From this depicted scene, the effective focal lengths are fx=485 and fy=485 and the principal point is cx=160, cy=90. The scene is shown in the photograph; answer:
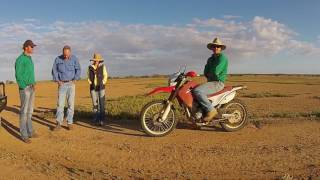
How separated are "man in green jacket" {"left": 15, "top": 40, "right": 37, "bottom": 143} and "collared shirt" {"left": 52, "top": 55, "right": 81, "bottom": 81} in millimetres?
1174

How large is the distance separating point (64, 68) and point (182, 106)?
3.08 meters

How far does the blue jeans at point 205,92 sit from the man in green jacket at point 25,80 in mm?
3564

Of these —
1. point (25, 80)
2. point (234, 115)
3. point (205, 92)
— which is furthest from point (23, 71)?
point (234, 115)

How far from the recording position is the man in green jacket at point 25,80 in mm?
10383

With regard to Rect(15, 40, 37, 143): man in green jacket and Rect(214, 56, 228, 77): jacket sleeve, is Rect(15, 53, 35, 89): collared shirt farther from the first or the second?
Rect(214, 56, 228, 77): jacket sleeve

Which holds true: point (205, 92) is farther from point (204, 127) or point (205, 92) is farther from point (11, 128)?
point (11, 128)

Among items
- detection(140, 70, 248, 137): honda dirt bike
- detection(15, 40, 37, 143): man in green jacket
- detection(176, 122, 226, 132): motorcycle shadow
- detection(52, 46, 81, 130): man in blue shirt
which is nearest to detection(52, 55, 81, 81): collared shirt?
detection(52, 46, 81, 130): man in blue shirt

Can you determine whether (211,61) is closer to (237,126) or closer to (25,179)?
(237,126)

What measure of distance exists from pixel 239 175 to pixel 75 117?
800cm

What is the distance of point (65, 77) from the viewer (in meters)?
11.7

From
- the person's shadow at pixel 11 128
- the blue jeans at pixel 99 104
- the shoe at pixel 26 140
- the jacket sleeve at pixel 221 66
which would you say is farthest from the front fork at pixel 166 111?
the person's shadow at pixel 11 128

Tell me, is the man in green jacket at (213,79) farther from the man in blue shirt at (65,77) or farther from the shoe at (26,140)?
the shoe at (26,140)

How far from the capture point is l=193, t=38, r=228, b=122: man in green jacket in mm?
10297

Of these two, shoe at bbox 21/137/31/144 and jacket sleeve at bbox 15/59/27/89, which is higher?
jacket sleeve at bbox 15/59/27/89
